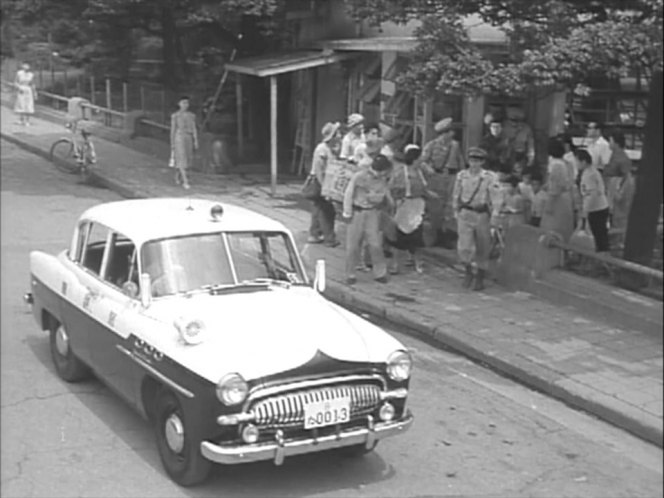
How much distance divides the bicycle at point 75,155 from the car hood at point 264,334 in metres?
13.3

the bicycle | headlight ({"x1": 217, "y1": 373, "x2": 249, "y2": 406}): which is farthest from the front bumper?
the bicycle

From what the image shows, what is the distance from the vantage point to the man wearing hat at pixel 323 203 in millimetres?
12633

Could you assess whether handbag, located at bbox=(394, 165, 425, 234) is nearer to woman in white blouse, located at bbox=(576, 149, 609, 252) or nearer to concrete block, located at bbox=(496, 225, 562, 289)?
concrete block, located at bbox=(496, 225, 562, 289)

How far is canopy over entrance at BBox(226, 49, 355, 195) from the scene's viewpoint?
17094mm

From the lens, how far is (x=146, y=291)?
6.37 metres

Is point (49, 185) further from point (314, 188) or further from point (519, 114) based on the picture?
point (519, 114)

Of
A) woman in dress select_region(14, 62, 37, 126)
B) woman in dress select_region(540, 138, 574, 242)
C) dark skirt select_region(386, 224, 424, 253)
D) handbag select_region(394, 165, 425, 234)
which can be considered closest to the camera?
woman in dress select_region(540, 138, 574, 242)

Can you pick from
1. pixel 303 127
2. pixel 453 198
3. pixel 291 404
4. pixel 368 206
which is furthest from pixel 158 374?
pixel 303 127

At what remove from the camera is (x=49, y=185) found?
1820cm

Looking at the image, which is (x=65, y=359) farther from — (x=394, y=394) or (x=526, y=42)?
(x=526, y=42)

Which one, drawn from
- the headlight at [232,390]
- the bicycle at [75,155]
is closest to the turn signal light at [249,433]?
the headlight at [232,390]

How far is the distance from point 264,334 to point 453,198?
18.1ft

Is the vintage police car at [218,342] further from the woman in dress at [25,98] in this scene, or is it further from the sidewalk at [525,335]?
the woman in dress at [25,98]

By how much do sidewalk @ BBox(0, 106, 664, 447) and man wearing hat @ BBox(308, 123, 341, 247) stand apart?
10.4 inches
